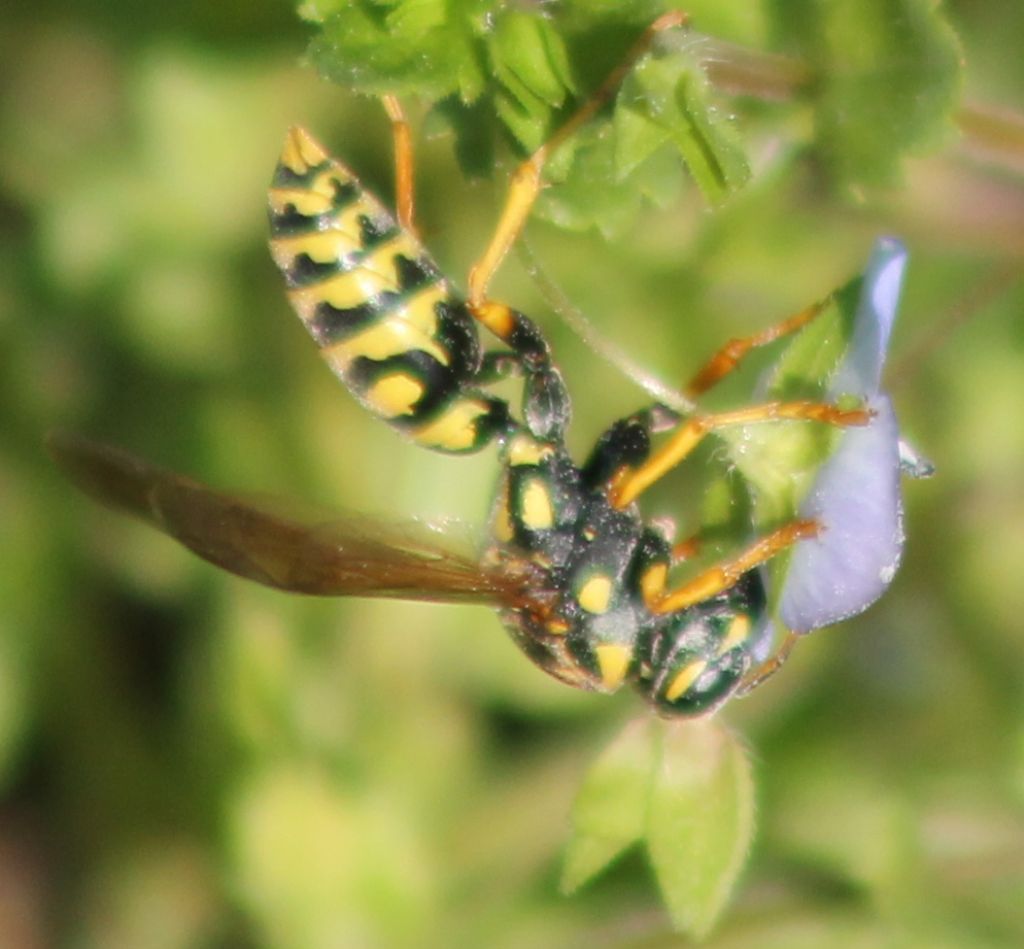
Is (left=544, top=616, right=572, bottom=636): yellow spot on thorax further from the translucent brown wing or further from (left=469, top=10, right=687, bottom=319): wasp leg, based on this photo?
(left=469, top=10, right=687, bottom=319): wasp leg

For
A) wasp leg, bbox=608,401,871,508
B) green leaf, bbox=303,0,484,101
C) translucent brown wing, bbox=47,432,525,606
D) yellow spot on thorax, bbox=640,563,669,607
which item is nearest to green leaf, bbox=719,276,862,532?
wasp leg, bbox=608,401,871,508

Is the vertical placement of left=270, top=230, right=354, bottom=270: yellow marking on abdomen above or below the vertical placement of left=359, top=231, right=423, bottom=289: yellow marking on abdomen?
above

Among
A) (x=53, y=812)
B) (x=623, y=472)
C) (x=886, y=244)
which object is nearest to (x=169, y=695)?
(x=53, y=812)

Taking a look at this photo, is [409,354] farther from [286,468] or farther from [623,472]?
[286,468]

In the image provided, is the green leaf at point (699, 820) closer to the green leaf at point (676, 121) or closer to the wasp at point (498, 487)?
the wasp at point (498, 487)

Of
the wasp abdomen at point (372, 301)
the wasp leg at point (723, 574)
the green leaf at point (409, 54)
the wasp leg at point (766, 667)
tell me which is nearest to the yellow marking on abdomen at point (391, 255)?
the wasp abdomen at point (372, 301)

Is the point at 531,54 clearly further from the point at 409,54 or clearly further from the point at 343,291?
the point at 343,291
